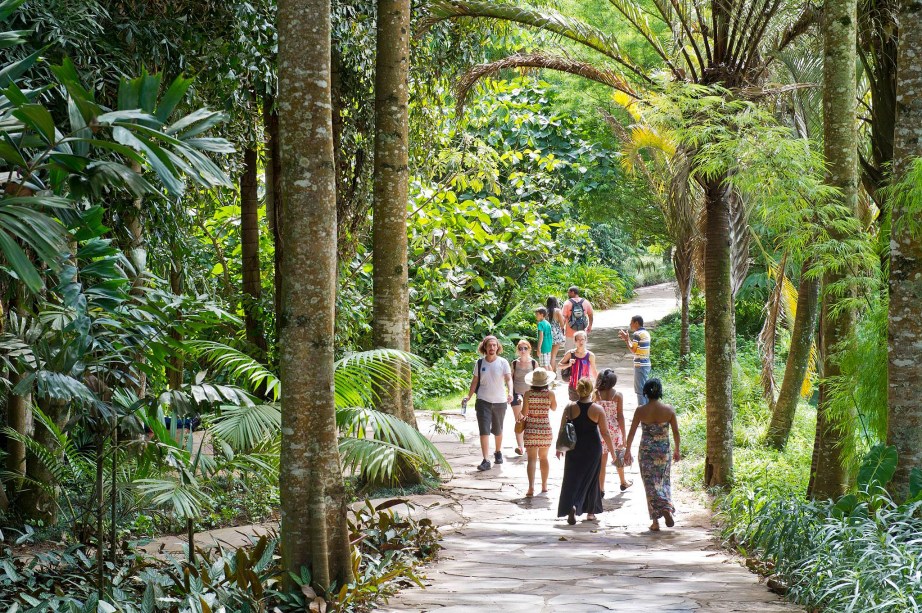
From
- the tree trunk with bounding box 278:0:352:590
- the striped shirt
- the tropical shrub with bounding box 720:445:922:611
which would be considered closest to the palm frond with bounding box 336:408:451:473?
the tree trunk with bounding box 278:0:352:590

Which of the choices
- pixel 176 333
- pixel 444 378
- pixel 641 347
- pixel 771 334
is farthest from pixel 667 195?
pixel 176 333

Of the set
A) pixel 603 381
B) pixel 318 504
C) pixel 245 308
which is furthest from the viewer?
pixel 245 308

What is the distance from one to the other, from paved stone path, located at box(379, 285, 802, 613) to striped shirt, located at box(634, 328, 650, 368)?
6.72 ft

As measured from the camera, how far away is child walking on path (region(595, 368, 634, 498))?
990 cm

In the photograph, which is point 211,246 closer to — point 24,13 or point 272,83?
point 272,83

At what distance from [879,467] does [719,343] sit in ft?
13.3

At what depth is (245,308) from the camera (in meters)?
11.3

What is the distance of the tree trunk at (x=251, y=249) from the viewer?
11.4m

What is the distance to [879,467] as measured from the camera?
20.8 ft

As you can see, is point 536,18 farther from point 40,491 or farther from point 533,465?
point 40,491

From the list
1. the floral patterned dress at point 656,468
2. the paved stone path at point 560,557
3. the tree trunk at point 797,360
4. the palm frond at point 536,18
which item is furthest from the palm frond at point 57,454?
the tree trunk at point 797,360

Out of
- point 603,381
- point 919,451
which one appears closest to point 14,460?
point 603,381

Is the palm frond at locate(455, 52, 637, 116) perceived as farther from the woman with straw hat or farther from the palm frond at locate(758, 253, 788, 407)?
the palm frond at locate(758, 253, 788, 407)

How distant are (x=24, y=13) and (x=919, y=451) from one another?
282 inches
